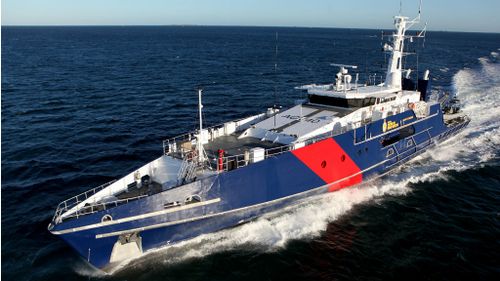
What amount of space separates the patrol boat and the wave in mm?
529

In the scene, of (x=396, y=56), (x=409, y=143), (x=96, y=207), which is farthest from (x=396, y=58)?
(x=96, y=207)

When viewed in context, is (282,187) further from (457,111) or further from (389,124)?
(457,111)

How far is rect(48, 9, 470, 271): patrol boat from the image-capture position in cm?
1368

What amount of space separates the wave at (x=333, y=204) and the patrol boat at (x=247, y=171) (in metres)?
0.53

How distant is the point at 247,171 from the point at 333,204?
5.64 metres

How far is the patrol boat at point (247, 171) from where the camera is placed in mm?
13680

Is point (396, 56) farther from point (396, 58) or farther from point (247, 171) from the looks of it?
point (247, 171)

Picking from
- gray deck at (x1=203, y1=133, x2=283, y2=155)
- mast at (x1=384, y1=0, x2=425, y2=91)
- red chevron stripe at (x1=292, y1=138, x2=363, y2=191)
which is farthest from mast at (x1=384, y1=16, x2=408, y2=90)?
gray deck at (x1=203, y1=133, x2=283, y2=155)

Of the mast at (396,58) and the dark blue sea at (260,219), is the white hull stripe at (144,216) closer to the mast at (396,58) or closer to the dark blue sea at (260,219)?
the dark blue sea at (260,219)

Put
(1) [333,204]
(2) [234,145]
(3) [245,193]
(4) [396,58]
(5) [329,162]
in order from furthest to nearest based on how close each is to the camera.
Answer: (4) [396,58], (2) [234,145], (1) [333,204], (5) [329,162], (3) [245,193]

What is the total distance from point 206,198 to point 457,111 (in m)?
23.8

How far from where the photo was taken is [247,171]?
600 inches

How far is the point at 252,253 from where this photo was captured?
14.9 meters

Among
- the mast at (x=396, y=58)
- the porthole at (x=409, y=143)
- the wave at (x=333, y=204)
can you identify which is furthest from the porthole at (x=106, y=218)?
the mast at (x=396, y=58)
